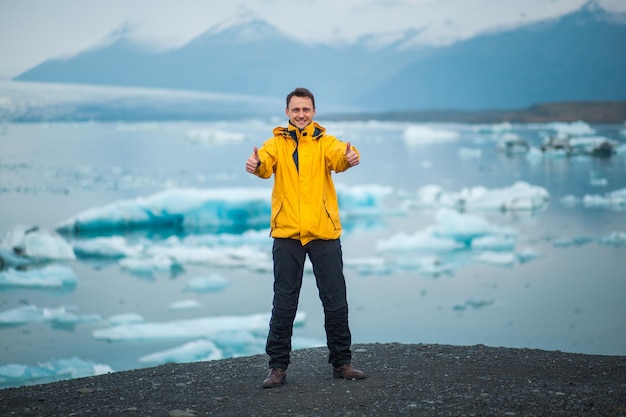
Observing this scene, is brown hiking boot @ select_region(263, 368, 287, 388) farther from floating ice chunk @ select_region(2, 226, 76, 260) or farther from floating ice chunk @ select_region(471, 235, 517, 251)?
floating ice chunk @ select_region(471, 235, 517, 251)

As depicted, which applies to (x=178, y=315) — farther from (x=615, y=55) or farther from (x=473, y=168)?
(x=615, y=55)

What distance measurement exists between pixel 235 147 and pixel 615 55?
63.8ft

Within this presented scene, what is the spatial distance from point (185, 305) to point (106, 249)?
9.15 ft

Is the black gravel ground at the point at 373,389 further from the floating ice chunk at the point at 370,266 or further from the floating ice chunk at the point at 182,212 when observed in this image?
the floating ice chunk at the point at 182,212

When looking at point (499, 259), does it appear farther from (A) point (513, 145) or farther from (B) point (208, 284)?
(A) point (513, 145)

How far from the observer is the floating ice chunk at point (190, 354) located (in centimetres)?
644

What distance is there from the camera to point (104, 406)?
2.94 m

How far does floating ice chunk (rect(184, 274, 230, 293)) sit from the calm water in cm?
8

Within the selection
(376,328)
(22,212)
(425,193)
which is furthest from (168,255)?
(425,193)

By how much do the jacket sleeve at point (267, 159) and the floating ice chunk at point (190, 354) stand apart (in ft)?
12.2

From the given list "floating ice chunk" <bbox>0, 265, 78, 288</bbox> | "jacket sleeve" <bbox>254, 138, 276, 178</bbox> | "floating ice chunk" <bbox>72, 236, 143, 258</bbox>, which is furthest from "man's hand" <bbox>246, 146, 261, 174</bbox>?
"floating ice chunk" <bbox>72, 236, 143, 258</bbox>

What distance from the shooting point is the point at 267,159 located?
2.95 m

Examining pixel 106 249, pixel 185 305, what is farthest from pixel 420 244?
pixel 106 249

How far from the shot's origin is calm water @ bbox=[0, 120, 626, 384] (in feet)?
24.3
